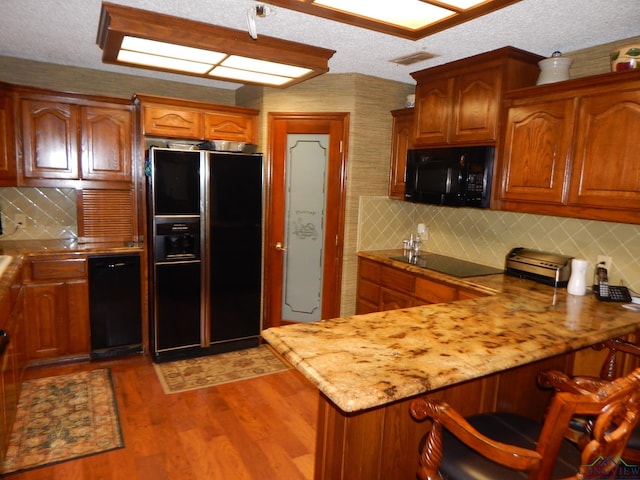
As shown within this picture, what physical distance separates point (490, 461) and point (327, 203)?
2.79 meters

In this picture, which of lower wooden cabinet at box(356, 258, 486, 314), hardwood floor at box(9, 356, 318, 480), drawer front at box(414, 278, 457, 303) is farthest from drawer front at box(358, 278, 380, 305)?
hardwood floor at box(9, 356, 318, 480)

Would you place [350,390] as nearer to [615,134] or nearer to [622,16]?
[615,134]

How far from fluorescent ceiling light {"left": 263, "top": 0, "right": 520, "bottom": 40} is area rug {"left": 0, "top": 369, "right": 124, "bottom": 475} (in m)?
2.58

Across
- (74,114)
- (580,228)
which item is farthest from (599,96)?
(74,114)

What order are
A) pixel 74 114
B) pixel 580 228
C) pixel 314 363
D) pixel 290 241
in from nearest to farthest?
1. pixel 314 363
2. pixel 580 228
3. pixel 74 114
4. pixel 290 241

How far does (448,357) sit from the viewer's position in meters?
1.38

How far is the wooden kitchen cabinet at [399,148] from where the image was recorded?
3695 mm

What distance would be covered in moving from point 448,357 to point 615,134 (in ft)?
5.64

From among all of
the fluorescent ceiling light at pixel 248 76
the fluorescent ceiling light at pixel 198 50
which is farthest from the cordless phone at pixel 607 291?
the fluorescent ceiling light at pixel 248 76

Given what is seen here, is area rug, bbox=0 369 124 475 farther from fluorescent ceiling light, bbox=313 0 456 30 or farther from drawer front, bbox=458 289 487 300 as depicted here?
fluorescent ceiling light, bbox=313 0 456 30

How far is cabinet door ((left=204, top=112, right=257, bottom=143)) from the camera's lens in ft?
12.3

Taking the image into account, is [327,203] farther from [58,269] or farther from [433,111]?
[58,269]

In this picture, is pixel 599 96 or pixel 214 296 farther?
pixel 214 296

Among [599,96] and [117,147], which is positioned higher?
[599,96]
